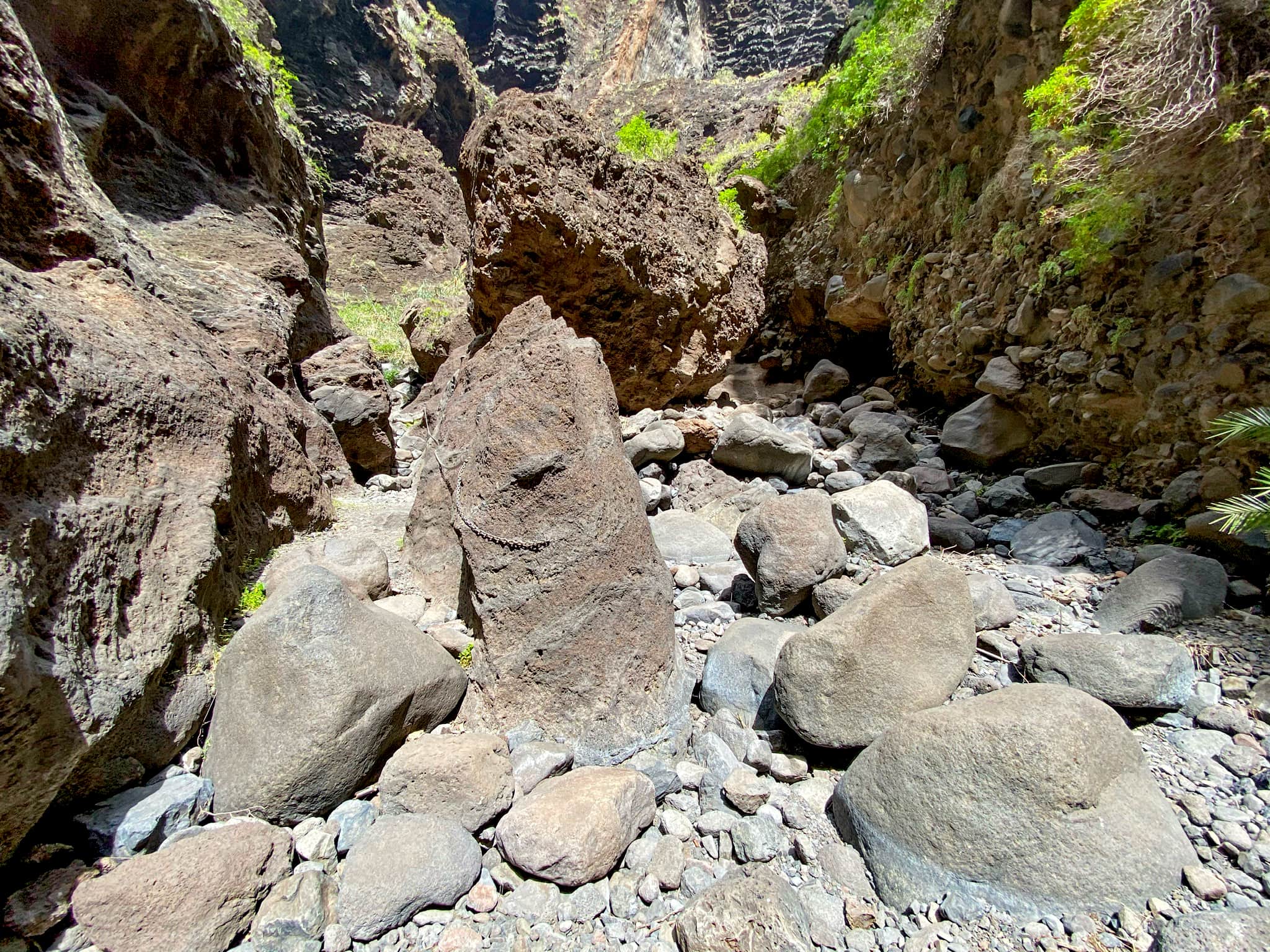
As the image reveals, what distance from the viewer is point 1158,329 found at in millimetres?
3332

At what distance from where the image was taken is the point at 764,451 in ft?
14.8

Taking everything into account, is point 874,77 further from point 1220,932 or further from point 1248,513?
point 1220,932

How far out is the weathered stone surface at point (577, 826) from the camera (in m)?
1.61

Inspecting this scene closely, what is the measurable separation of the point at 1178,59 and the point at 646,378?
4.00 metres

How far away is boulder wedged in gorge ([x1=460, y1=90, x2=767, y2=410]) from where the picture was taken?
419 centimetres

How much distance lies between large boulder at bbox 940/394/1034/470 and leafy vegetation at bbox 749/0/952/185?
3.79 m

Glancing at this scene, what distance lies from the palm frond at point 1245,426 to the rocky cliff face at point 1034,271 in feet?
0.37

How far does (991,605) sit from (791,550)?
3.04ft

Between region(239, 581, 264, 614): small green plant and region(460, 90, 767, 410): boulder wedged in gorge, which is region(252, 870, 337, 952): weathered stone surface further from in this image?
region(460, 90, 767, 410): boulder wedged in gorge

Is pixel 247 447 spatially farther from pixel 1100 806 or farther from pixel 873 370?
pixel 873 370

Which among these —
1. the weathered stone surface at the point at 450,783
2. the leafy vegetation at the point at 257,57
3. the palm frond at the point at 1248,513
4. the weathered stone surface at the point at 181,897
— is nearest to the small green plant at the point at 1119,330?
the palm frond at the point at 1248,513

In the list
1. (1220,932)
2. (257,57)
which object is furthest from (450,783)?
(257,57)

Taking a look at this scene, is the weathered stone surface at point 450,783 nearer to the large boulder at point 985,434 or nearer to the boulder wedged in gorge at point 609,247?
the boulder wedged in gorge at point 609,247

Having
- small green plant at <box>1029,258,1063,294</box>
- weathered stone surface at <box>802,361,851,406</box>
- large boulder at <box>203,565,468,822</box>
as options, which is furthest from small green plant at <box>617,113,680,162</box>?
large boulder at <box>203,565,468,822</box>
